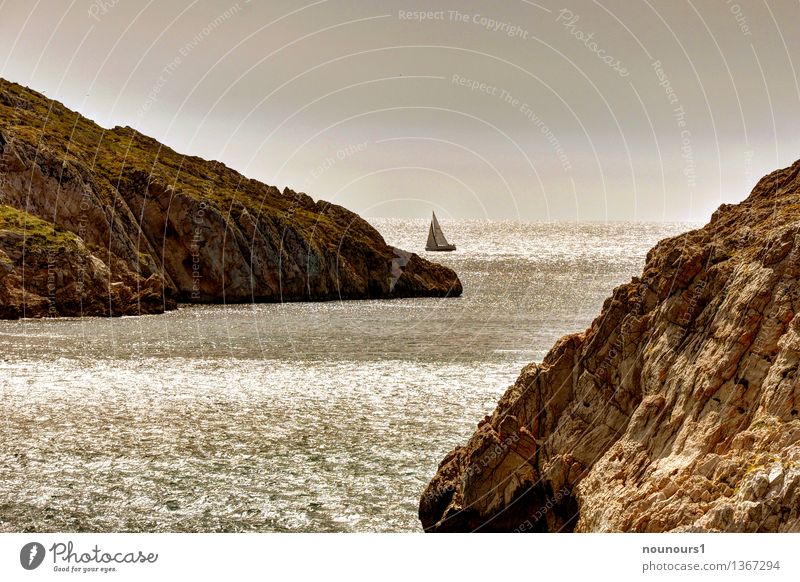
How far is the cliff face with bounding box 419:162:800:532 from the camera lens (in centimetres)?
1553

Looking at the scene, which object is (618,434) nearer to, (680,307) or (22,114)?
(680,307)

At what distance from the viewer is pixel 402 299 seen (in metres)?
143

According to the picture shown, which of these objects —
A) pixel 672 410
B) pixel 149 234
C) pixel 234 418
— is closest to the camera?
pixel 672 410

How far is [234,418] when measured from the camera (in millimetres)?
44688

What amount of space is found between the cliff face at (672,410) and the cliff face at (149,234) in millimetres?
80334

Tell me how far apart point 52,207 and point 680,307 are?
358 feet

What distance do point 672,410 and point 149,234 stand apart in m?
118

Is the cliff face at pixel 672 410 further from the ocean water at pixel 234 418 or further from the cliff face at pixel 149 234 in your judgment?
the cliff face at pixel 149 234
